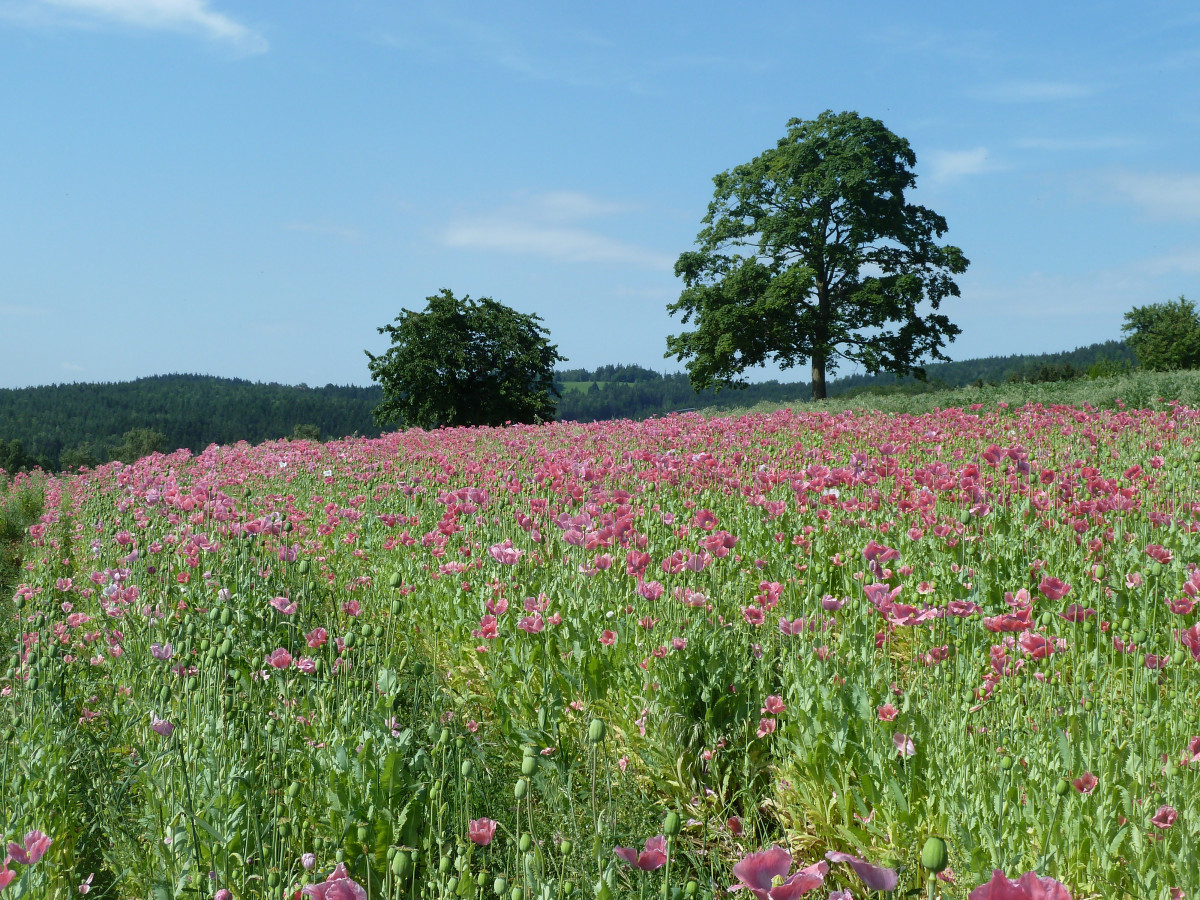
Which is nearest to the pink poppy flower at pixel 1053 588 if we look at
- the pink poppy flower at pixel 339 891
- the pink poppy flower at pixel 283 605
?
Result: the pink poppy flower at pixel 339 891

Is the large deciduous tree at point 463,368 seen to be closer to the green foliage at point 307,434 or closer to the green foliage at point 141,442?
the green foliage at point 307,434

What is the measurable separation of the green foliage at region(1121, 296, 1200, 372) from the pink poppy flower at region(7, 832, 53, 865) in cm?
7784

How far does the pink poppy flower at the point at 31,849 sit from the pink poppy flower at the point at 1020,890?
2.22 m

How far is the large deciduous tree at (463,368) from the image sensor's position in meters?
40.2

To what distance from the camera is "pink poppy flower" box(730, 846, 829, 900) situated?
53.2 inches

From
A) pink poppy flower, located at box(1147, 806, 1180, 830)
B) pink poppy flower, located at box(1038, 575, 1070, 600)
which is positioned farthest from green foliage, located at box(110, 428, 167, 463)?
pink poppy flower, located at box(1147, 806, 1180, 830)

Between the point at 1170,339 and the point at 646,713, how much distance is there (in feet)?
285

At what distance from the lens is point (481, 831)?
7.44 feet

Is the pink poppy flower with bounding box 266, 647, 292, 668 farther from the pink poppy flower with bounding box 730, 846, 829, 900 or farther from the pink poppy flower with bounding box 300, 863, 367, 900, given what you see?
the pink poppy flower with bounding box 730, 846, 829, 900

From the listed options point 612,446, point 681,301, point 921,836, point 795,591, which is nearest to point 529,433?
point 612,446

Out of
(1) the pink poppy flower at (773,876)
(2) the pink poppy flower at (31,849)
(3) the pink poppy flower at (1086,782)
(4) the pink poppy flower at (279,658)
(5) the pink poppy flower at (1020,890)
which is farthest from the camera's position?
(4) the pink poppy flower at (279,658)

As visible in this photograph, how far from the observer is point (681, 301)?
3391cm

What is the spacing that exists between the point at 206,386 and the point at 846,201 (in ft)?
354

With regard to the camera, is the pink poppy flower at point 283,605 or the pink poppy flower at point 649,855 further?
the pink poppy flower at point 283,605
